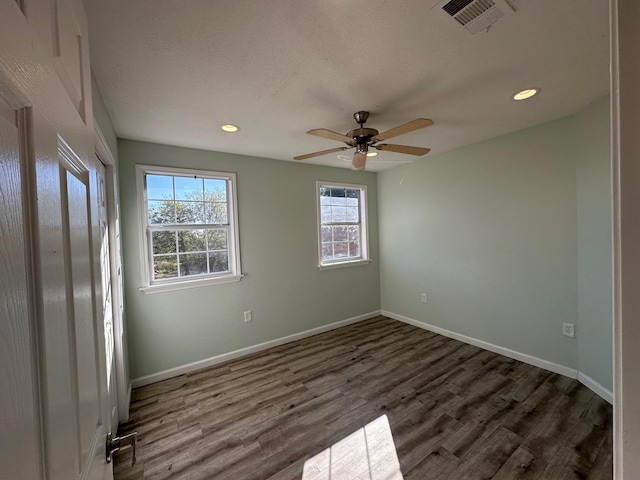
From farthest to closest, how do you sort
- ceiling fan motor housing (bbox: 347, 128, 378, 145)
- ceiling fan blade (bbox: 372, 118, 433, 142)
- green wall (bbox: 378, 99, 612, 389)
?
green wall (bbox: 378, 99, 612, 389), ceiling fan motor housing (bbox: 347, 128, 378, 145), ceiling fan blade (bbox: 372, 118, 433, 142)

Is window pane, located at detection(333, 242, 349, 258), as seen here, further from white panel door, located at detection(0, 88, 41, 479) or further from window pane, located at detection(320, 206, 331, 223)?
white panel door, located at detection(0, 88, 41, 479)

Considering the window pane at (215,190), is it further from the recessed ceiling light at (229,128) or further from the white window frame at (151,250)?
the recessed ceiling light at (229,128)

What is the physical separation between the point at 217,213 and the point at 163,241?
0.64 m

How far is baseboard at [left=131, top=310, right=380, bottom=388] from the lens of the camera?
8.87 ft

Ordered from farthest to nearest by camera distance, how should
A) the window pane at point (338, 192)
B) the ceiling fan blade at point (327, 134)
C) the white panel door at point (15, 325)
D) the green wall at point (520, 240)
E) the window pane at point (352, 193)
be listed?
the window pane at point (352, 193), the window pane at point (338, 192), the green wall at point (520, 240), the ceiling fan blade at point (327, 134), the white panel door at point (15, 325)

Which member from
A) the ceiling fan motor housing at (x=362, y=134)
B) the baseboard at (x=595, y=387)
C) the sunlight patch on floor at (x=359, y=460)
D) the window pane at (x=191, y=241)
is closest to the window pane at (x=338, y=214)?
Result: the window pane at (x=191, y=241)

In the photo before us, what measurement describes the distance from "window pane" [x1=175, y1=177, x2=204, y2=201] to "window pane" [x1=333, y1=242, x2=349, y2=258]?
2030 mm

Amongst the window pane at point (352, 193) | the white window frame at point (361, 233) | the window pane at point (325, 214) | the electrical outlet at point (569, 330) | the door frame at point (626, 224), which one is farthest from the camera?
the window pane at point (352, 193)

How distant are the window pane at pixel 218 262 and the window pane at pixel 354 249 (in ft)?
6.44

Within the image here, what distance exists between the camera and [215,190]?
3121mm

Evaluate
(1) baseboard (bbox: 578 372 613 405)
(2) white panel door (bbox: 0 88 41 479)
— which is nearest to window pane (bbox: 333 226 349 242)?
(1) baseboard (bbox: 578 372 613 405)

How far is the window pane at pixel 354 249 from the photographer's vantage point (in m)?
4.35

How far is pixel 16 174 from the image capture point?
0.36m

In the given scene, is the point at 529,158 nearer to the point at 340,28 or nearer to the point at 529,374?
the point at 529,374
